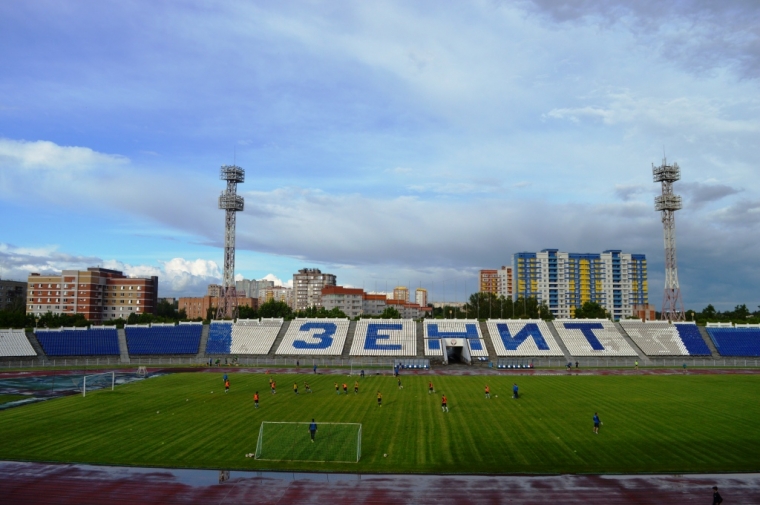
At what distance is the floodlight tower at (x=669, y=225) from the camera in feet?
312

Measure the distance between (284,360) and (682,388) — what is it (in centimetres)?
4999

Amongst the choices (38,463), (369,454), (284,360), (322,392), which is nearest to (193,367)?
(284,360)


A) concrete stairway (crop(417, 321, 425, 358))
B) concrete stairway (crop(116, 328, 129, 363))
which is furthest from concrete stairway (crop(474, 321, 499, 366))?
concrete stairway (crop(116, 328, 129, 363))

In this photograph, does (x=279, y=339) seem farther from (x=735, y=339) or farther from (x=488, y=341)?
(x=735, y=339)

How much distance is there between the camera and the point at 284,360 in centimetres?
7569

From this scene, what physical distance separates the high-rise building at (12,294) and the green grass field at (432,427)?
13914cm

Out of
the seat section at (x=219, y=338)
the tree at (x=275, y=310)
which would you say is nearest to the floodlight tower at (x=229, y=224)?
the seat section at (x=219, y=338)

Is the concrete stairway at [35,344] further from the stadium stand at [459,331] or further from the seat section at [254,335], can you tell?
the stadium stand at [459,331]

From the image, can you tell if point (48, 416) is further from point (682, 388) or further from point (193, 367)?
point (682, 388)

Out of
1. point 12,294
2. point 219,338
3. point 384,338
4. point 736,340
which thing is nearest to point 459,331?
point 384,338

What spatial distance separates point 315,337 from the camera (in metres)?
82.9

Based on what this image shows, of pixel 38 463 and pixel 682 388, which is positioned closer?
pixel 38 463

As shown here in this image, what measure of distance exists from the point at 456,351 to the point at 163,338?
46.4m

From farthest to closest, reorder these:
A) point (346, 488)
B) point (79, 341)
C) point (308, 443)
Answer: point (79, 341)
point (308, 443)
point (346, 488)
